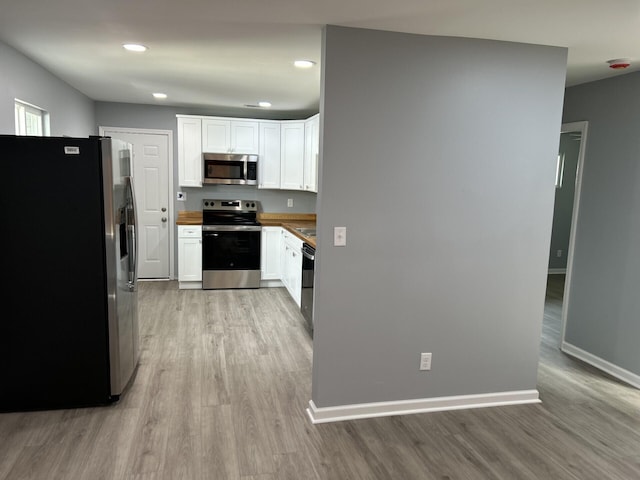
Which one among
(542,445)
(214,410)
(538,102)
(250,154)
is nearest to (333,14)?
(538,102)

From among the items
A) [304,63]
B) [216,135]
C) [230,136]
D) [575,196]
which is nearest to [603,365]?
[575,196]

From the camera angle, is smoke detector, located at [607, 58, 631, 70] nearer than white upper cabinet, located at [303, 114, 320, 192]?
Yes

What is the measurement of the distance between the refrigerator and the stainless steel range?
2953mm

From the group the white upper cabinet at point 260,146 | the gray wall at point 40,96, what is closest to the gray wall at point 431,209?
the gray wall at point 40,96

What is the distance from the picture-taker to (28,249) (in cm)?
288

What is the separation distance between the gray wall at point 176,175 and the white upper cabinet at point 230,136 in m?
0.41

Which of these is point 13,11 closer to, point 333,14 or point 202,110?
point 333,14

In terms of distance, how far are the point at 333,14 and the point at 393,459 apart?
2.41m

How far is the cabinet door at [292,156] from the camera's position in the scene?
20.8 ft

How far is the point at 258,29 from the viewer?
9.05 ft

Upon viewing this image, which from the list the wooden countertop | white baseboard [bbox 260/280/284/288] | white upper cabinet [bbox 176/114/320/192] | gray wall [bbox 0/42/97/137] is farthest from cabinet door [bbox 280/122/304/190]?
gray wall [bbox 0/42/97/137]

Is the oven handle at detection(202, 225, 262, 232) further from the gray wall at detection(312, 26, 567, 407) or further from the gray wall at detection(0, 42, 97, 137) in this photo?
the gray wall at detection(312, 26, 567, 407)

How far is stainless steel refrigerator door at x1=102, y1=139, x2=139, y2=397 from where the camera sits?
9.62 feet

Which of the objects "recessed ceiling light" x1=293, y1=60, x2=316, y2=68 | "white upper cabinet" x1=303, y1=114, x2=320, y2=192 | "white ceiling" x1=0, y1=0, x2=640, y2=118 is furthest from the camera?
"white upper cabinet" x1=303, y1=114, x2=320, y2=192
